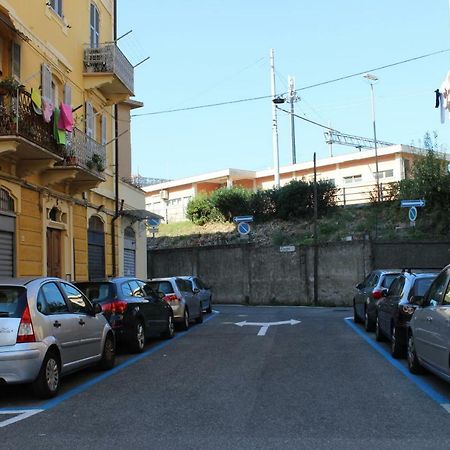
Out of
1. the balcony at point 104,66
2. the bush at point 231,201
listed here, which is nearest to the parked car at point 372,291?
the balcony at point 104,66

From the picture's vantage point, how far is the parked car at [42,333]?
7309 millimetres

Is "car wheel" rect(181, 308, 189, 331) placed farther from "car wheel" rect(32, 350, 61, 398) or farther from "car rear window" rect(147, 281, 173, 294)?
"car wheel" rect(32, 350, 61, 398)

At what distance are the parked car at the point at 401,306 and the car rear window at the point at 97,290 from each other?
17.2 ft

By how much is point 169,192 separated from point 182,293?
142 ft

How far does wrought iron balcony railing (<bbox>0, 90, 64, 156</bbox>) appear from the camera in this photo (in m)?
13.1

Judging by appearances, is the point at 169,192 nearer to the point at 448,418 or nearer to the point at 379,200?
the point at 379,200

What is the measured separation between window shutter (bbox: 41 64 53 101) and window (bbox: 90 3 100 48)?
4.47 m

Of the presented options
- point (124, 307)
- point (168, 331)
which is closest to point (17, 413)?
point (124, 307)

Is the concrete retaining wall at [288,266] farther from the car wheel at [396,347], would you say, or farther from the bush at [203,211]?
the car wheel at [396,347]

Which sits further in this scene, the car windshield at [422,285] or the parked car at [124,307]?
the parked car at [124,307]

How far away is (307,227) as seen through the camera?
3403cm

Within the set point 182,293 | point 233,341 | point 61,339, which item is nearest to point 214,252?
point 182,293

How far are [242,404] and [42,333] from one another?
103 inches

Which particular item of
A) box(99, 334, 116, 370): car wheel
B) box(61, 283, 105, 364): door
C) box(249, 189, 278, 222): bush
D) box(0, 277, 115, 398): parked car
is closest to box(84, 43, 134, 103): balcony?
box(99, 334, 116, 370): car wheel
